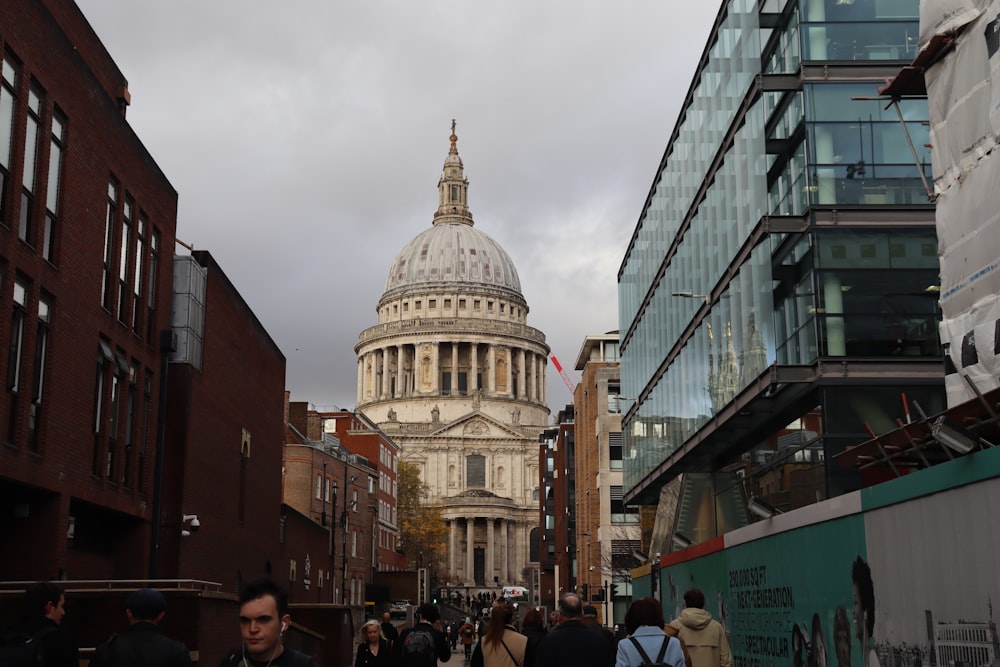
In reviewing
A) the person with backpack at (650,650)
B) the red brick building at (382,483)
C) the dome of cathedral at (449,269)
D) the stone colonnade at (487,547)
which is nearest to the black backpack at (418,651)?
the person with backpack at (650,650)

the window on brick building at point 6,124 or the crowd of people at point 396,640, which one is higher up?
the window on brick building at point 6,124

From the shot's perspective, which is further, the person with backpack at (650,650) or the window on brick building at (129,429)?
the window on brick building at (129,429)

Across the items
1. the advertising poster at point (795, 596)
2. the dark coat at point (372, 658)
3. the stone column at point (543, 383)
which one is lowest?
the dark coat at point (372, 658)

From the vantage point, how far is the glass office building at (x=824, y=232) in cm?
2575

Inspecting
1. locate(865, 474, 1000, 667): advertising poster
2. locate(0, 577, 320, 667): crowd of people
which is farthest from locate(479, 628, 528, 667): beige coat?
locate(0, 577, 320, 667): crowd of people

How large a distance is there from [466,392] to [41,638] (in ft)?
573

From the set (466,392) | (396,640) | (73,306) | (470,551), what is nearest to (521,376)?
(466,392)

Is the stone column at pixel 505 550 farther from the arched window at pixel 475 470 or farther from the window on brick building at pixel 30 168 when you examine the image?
the window on brick building at pixel 30 168

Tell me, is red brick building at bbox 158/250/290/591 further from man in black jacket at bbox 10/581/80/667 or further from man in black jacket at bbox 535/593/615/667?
man in black jacket at bbox 10/581/80/667

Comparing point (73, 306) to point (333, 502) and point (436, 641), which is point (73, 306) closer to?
point (436, 641)

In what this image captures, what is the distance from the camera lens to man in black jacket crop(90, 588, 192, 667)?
7.88 m

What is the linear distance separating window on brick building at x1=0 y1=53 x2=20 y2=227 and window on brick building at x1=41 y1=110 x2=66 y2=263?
1.60 metres

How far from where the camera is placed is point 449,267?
194m

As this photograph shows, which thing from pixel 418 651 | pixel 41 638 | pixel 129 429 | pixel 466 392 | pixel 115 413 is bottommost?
pixel 418 651
